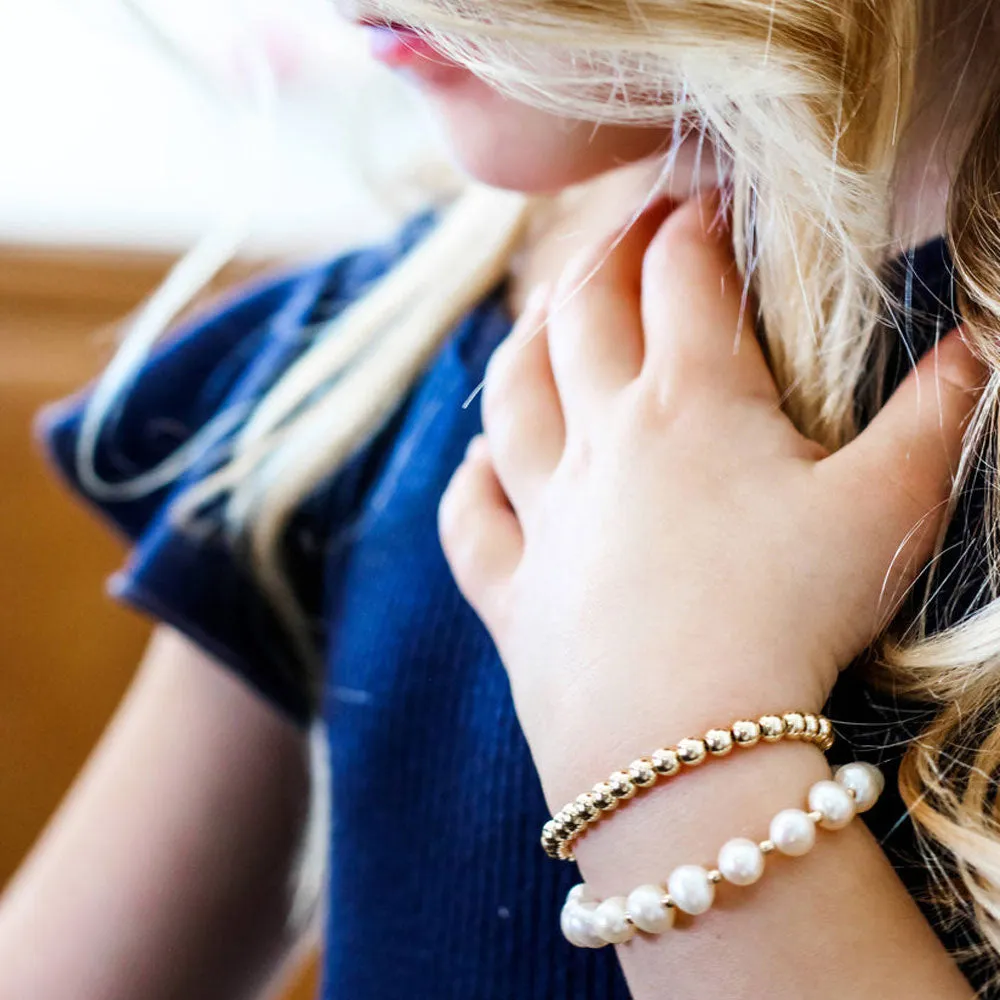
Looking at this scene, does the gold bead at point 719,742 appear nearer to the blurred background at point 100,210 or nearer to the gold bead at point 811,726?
the gold bead at point 811,726

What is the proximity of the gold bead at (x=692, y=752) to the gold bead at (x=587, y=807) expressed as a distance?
31 millimetres

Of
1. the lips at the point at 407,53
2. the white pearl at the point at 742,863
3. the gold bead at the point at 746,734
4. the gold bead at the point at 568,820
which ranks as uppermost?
the lips at the point at 407,53

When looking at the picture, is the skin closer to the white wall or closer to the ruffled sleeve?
the ruffled sleeve

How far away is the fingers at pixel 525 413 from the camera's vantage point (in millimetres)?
396

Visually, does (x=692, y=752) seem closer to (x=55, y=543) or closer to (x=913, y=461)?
(x=913, y=461)

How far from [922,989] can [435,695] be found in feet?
0.76

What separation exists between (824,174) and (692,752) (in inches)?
7.2

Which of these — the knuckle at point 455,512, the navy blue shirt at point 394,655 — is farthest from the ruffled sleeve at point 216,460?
the knuckle at point 455,512

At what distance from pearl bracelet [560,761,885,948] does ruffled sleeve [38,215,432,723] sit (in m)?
0.30

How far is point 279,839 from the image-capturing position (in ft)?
2.04

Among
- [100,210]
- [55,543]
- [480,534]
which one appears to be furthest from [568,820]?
[100,210]

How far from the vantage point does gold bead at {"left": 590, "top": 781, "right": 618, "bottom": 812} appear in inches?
12.5

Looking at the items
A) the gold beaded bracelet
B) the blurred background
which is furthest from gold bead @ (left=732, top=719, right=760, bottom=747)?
the blurred background

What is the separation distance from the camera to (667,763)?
0.31 m
